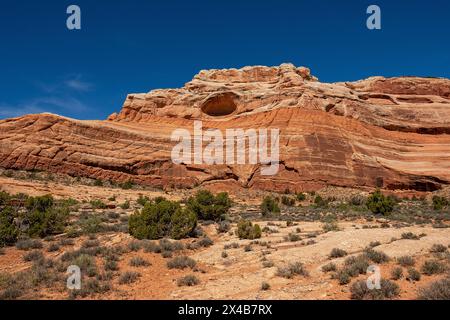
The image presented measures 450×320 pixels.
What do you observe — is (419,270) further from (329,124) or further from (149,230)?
(329,124)

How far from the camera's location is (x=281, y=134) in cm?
3994

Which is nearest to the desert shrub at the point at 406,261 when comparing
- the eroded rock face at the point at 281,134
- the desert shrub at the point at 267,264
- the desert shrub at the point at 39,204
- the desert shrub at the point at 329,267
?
the desert shrub at the point at 329,267

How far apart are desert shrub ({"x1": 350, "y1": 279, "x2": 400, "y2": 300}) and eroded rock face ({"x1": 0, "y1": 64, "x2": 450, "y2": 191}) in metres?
30.9

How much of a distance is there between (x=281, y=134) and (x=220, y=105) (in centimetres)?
1045

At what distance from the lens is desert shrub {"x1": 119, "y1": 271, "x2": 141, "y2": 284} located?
320 inches

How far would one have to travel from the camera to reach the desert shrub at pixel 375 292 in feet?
20.7

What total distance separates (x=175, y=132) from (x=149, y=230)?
2965cm

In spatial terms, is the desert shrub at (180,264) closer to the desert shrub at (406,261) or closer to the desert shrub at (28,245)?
the desert shrub at (406,261)

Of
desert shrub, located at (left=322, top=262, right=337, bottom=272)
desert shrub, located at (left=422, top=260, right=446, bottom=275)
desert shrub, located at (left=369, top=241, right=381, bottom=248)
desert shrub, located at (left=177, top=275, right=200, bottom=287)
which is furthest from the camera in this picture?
desert shrub, located at (left=369, top=241, right=381, bottom=248)

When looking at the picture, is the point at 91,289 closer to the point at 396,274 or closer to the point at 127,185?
the point at 396,274

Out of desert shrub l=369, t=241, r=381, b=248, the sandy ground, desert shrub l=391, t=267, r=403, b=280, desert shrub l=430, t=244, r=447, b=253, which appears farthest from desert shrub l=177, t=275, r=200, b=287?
desert shrub l=430, t=244, r=447, b=253

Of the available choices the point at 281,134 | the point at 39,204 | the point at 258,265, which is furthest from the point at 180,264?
the point at 281,134

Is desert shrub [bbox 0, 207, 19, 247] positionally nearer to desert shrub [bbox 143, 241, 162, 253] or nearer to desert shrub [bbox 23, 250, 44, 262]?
desert shrub [bbox 23, 250, 44, 262]
